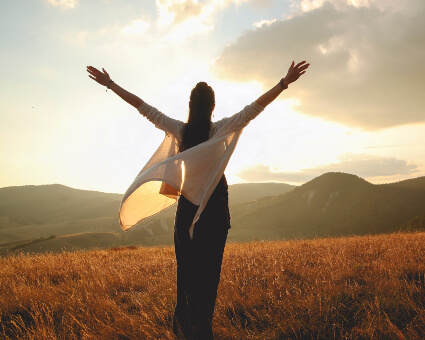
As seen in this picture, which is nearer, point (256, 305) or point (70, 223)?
point (256, 305)

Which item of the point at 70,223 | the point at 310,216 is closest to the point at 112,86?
the point at 310,216

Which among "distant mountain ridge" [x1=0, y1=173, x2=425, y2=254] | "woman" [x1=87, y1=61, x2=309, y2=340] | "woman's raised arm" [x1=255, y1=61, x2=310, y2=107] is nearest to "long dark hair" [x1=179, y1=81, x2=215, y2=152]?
"woman" [x1=87, y1=61, x2=309, y2=340]

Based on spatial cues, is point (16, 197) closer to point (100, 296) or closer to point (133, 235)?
point (133, 235)

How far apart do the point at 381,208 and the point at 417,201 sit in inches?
289

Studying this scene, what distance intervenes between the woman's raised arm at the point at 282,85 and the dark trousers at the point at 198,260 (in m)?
1.02

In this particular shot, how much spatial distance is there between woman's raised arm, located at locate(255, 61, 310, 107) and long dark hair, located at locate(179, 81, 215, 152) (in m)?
0.50

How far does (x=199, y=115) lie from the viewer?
9.39 ft

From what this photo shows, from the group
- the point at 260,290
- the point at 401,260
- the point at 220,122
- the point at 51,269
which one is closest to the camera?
the point at 220,122

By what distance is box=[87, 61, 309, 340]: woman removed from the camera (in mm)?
2625

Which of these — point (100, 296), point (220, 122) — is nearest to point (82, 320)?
point (100, 296)

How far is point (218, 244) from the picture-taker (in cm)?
280

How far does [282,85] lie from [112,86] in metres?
1.72

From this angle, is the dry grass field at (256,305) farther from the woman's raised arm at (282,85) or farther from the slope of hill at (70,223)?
the slope of hill at (70,223)

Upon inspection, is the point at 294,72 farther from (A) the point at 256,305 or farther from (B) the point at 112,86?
(A) the point at 256,305
